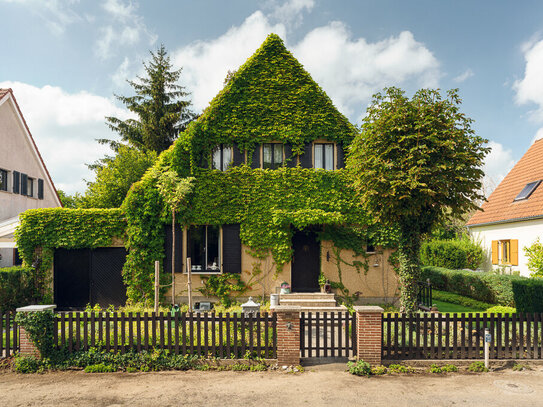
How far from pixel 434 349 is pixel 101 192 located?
2641cm

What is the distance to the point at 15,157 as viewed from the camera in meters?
18.5

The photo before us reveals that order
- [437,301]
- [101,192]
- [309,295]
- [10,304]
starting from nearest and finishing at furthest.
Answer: [10,304], [309,295], [437,301], [101,192]

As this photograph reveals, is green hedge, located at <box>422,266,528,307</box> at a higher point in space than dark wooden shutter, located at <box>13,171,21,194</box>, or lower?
lower

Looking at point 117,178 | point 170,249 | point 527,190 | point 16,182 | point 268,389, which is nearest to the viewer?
point 268,389

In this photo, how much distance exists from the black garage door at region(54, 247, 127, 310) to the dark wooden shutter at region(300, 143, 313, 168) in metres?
8.23

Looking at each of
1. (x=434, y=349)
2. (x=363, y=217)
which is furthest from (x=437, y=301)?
(x=434, y=349)

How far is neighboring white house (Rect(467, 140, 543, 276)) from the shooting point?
16.4 metres

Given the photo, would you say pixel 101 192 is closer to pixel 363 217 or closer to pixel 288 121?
pixel 288 121

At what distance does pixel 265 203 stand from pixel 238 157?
2.30 metres

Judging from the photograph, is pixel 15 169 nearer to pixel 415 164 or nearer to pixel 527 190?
pixel 415 164

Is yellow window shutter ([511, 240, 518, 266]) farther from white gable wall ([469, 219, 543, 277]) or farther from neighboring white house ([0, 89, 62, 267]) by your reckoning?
→ neighboring white house ([0, 89, 62, 267])

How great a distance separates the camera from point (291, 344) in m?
7.59

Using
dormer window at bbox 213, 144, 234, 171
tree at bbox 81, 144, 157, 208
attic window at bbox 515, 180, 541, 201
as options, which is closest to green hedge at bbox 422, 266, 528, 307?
attic window at bbox 515, 180, 541, 201

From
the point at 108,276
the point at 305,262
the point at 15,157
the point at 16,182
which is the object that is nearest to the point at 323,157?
the point at 305,262
